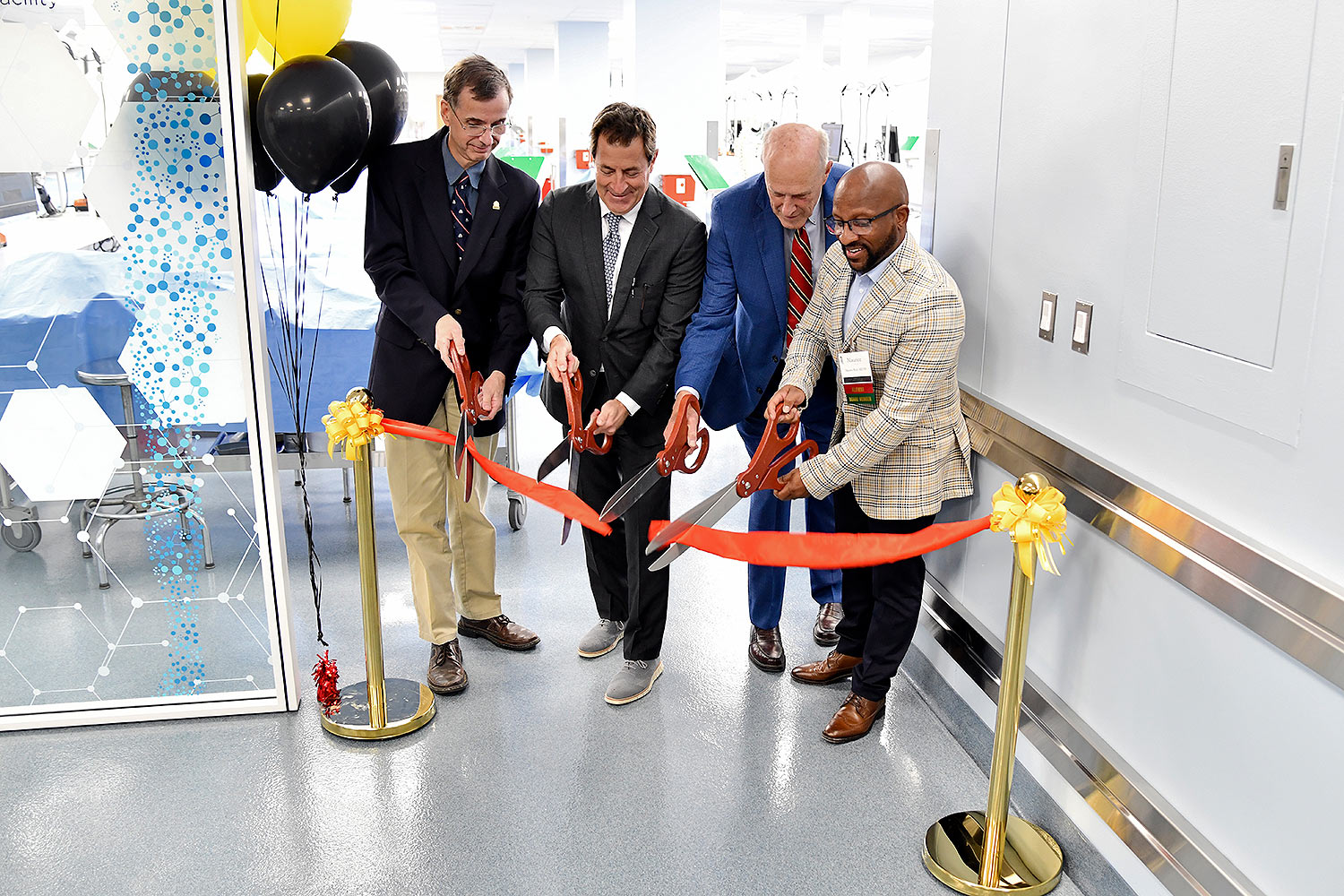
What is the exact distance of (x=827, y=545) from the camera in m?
2.39

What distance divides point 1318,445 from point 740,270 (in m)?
1.49

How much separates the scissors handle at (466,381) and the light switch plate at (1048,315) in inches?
53.8

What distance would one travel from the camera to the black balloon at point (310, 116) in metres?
2.40

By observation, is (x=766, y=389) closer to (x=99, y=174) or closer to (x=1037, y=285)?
(x=1037, y=285)

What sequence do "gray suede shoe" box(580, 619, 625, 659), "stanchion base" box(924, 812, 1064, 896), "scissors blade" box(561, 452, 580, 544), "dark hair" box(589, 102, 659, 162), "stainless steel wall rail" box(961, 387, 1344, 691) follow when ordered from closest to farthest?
1. "stainless steel wall rail" box(961, 387, 1344, 691)
2. "stanchion base" box(924, 812, 1064, 896)
3. "dark hair" box(589, 102, 659, 162)
4. "scissors blade" box(561, 452, 580, 544)
5. "gray suede shoe" box(580, 619, 625, 659)

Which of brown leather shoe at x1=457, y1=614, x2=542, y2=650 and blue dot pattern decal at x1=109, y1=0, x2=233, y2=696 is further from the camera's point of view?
brown leather shoe at x1=457, y1=614, x2=542, y2=650

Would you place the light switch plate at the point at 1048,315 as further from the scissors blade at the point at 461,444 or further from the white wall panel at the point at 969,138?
the scissors blade at the point at 461,444

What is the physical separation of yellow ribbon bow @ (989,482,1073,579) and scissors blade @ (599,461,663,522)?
34.7 inches

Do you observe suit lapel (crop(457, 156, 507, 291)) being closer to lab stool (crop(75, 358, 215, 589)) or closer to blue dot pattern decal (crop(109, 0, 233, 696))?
blue dot pattern decal (crop(109, 0, 233, 696))

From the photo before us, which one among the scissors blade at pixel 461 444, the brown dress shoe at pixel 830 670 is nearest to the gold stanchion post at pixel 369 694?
the scissors blade at pixel 461 444

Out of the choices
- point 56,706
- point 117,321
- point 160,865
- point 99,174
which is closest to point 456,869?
point 160,865

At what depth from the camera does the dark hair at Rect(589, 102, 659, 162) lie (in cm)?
252

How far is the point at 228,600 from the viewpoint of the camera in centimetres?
276

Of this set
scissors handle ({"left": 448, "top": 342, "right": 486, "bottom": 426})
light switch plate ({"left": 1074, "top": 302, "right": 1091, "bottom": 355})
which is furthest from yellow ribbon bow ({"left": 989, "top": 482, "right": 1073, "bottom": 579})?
scissors handle ({"left": 448, "top": 342, "right": 486, "bottom": 426})
